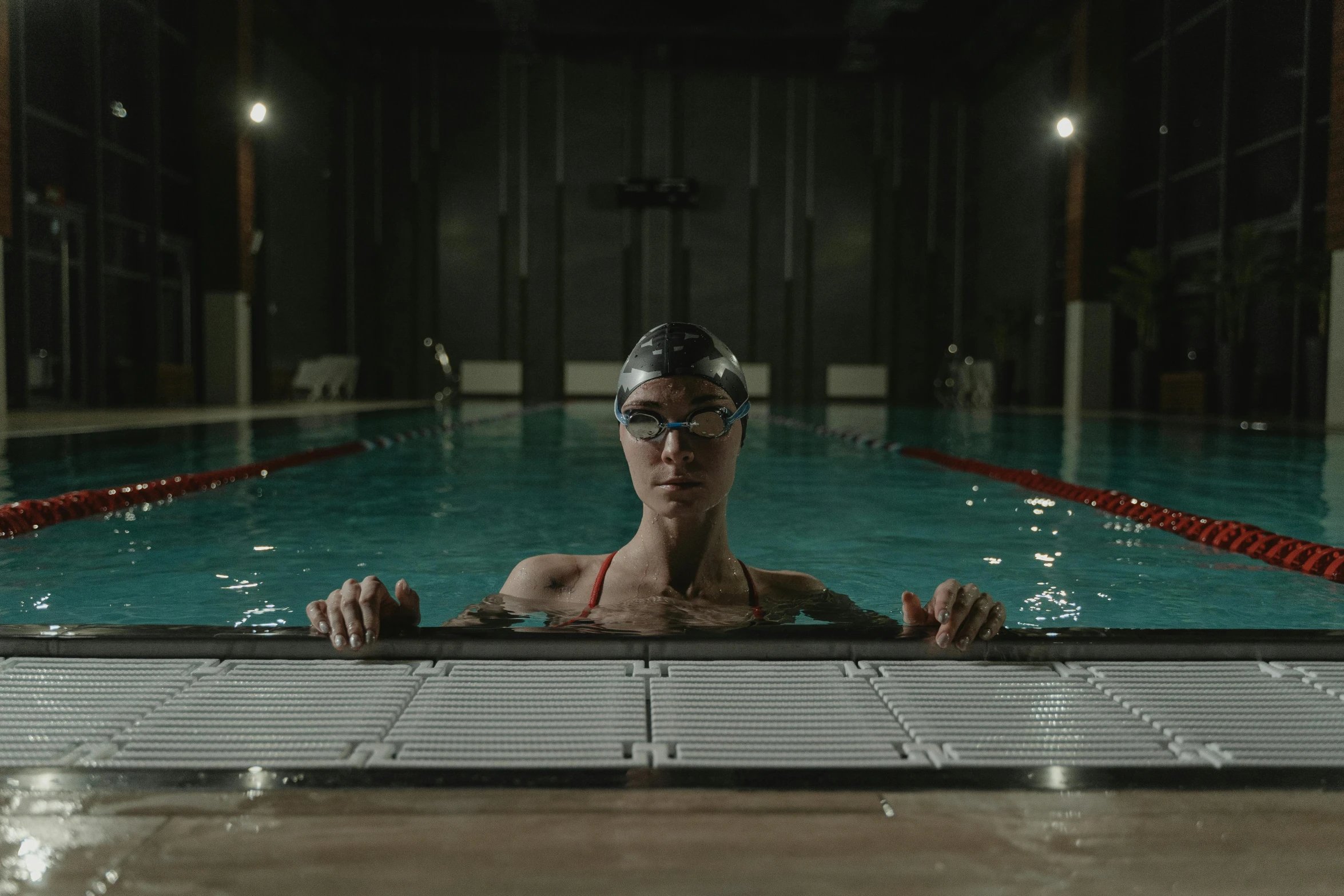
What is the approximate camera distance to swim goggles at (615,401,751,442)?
2.25 metres

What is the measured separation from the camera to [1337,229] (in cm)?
1133

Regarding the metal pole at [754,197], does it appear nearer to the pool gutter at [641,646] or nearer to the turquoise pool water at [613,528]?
the turquoise pool water at [613,528]

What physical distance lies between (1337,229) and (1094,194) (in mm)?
6564

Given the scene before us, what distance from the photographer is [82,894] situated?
1031mm

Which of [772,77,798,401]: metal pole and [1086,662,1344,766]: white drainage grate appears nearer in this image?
[1086,662,1344,766]: white drainage grate

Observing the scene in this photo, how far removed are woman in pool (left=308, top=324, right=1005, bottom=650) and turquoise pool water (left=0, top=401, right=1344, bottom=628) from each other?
1.24 m

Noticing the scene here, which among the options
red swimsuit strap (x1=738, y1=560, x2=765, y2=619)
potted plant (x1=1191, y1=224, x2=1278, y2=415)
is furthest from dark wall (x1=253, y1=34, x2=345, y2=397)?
red swimsuit strap (x1=738, y1=560, x2=765, y2=619)

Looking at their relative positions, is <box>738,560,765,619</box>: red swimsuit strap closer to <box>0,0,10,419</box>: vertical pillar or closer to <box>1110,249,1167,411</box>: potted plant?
<box>0,0,10,419</box>: vertical pillar

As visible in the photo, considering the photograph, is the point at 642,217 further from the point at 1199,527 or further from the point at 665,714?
the point at 665,714

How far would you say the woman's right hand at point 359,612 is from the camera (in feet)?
6.08

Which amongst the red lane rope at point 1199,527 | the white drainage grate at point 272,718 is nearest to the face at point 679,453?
the white drainage grate at point 272,718

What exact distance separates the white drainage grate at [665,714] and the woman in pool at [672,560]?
0.14 metres

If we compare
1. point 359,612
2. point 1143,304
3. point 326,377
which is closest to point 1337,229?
point 1143,304

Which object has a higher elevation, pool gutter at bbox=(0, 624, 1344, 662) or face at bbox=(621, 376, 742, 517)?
face at bbox=(621, 376, 742, 517)
